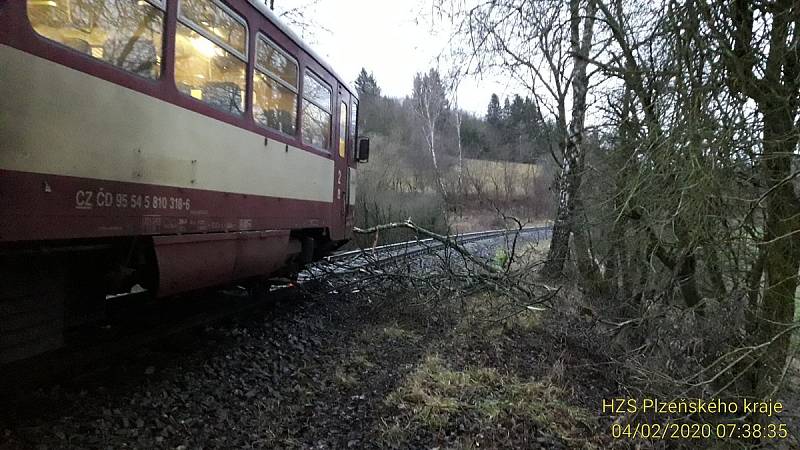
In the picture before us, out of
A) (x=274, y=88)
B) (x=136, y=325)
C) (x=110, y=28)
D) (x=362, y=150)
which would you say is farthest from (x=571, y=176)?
(x=110, y=28)

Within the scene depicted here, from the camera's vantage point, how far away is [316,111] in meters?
6.39

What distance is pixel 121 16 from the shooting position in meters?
3.14

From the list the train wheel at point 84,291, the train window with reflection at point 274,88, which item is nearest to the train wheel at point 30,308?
the train wheel at point 84,291

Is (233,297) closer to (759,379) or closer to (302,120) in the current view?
(302,120)

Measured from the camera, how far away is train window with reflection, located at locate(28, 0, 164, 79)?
264 cm

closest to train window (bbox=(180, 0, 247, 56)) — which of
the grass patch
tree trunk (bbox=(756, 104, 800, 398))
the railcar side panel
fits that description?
the railcar side panel

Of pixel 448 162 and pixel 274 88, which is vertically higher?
pixel 448 162

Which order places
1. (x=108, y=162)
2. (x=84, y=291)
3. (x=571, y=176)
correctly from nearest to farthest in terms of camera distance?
(x=108, y=162)
(x=84, y=291)
(x=571, y=176)

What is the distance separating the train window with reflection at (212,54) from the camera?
3.68 m

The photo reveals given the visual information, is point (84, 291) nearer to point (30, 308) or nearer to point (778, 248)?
point (30, 308)

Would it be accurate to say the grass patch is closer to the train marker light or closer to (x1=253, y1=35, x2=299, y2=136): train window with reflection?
(x1=253, y1=35, x2=299, y2=136): train window with reflection

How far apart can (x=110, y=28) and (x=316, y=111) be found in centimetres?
343

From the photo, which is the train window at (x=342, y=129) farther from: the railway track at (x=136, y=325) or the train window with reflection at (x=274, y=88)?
the railway track at (x=136, y=325)

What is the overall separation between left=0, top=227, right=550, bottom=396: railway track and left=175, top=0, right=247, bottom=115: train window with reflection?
2203mm
